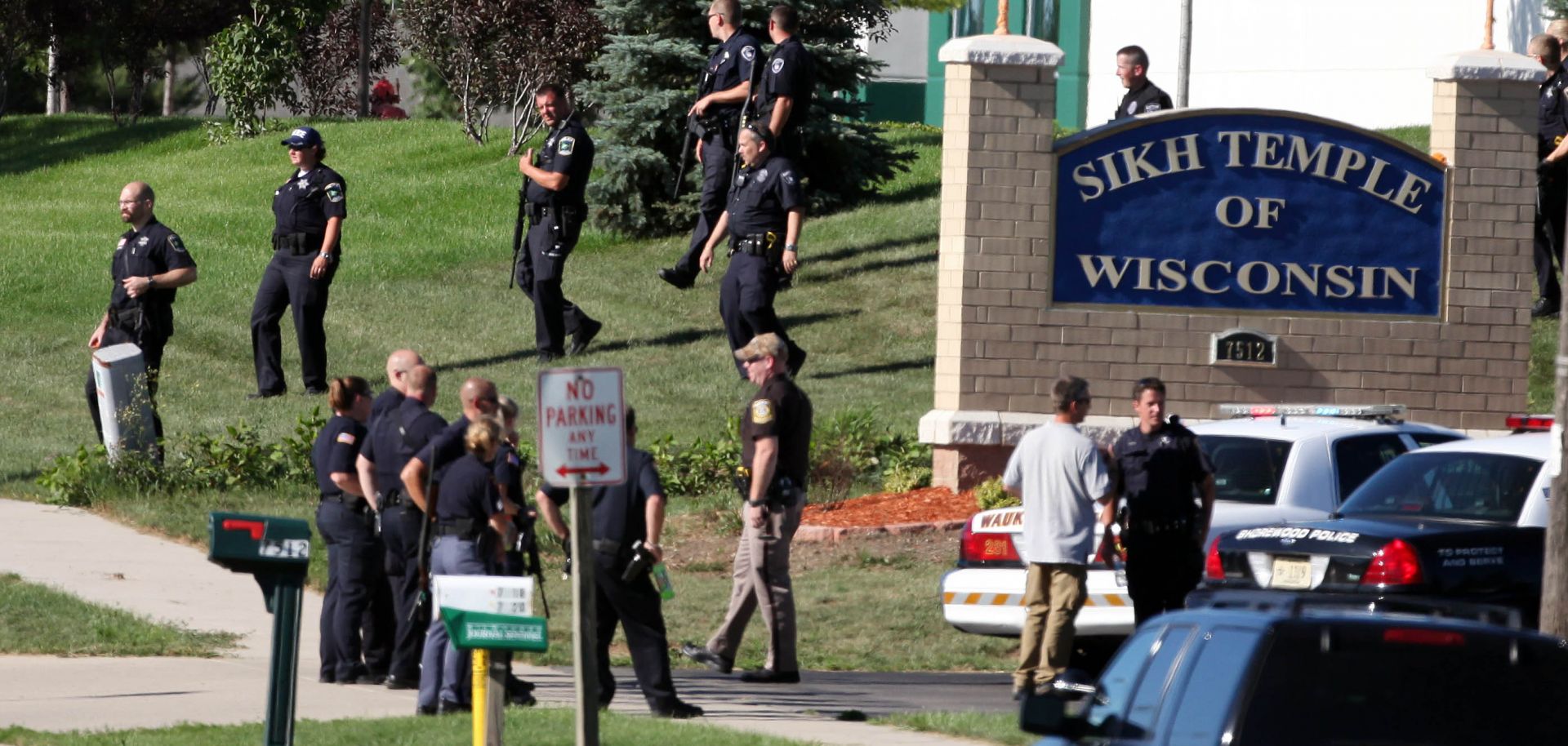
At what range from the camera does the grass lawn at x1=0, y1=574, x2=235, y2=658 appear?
35.4 feet

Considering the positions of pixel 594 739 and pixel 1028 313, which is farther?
pixel 1028 313

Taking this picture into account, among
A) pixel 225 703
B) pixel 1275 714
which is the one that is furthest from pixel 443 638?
pixel 1275 714

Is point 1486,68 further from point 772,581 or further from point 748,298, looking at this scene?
Answer: point 772,581

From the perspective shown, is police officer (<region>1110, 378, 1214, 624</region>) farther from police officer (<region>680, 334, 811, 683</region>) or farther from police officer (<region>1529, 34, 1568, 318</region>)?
police officer (<region>1529, 34, 1568, 318</region>)

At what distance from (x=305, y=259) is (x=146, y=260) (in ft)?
5.20

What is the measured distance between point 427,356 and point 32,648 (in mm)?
7938

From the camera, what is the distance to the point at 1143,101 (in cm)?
1603

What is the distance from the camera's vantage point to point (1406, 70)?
3222cm

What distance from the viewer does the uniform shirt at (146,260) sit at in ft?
50.7

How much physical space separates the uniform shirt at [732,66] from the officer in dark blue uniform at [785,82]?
0.29m

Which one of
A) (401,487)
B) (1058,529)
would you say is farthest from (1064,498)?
(401,487)

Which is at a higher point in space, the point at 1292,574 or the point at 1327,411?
the point at 1327,411

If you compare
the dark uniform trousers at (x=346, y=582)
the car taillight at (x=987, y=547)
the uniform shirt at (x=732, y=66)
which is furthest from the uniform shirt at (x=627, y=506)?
the uniform shirt at (x=732, y=66)

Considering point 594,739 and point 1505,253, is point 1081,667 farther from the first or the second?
point 1505,253
